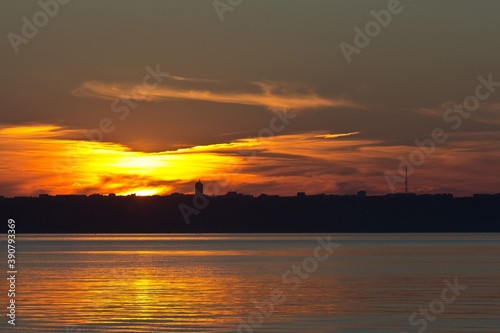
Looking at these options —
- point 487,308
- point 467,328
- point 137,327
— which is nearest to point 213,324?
point 137,327

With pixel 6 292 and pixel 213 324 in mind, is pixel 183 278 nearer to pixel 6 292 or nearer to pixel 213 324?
pixel 6 292

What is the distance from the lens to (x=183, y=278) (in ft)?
277

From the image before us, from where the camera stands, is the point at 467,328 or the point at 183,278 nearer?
the point at 467,328

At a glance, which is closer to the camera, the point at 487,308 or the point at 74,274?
the point at 487,308

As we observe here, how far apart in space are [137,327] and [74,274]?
4581cm

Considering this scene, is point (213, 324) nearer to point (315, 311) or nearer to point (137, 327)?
point (137, 327)

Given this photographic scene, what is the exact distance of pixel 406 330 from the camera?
4566cm

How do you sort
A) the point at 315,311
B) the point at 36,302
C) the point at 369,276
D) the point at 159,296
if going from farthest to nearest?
the point at 369,276 → the point at 159,296 → the point at 36,302 → the point at 315,311

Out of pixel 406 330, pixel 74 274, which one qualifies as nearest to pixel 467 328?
pixel 406 330

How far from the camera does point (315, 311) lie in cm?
5247

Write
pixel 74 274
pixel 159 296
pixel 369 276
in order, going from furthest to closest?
pixel 74 274 < pixel 369 276 < pixel 159 296

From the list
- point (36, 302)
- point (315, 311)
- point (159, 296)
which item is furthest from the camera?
point (159, 296)

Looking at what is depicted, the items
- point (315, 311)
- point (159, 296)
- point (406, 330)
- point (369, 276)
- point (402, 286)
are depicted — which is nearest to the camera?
point (406, 330)

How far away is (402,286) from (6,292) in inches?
1086
